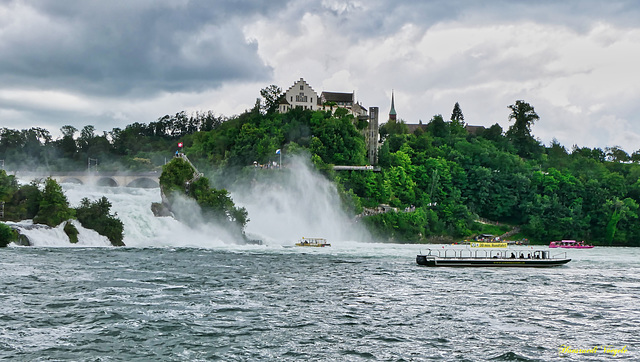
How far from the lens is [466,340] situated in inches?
1163

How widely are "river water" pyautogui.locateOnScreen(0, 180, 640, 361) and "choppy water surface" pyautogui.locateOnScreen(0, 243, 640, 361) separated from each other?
0.08 meters

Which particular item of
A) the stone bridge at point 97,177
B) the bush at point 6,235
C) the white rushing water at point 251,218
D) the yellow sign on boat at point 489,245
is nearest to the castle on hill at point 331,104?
the white rushing water at point 251,218

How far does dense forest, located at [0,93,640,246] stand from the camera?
13512 cm

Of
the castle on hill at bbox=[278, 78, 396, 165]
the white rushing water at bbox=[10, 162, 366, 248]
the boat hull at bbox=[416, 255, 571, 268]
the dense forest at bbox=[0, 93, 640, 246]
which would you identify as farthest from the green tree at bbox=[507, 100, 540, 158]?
the boat hull at bbox=[416, 255, 571, 268]

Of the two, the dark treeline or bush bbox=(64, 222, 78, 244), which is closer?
bush bbox=(64, 222, 78, 244)

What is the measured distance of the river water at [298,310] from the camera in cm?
2719

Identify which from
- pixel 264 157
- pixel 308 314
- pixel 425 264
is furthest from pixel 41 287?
pixel 264 157

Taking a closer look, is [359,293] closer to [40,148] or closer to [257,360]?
[257,360]

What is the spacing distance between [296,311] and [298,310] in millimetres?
327

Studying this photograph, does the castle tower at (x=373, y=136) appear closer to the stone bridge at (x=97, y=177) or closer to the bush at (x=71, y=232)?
the stone bridge at (x=97, y=177)

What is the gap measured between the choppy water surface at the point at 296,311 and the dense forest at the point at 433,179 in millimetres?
74536

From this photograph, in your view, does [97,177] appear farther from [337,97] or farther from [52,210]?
[337,97]

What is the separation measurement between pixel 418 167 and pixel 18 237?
4024 inches

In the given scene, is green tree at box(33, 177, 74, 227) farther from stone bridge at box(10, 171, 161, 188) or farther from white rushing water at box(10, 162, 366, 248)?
stone bridge at box(10, 171, 161, 188)
